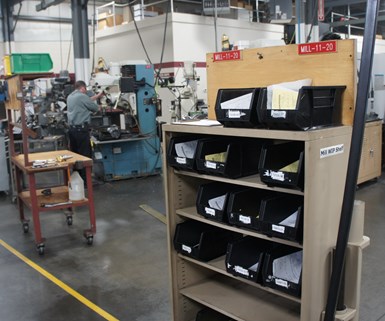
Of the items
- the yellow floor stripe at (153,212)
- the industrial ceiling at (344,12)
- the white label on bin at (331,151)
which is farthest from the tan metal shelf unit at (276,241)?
the industrial ceiling at (344,12)

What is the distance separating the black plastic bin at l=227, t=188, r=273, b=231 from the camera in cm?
186

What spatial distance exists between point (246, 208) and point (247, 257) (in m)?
0.23

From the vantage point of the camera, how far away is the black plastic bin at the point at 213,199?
6.53 feet

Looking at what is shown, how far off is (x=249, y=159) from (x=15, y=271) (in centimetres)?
223

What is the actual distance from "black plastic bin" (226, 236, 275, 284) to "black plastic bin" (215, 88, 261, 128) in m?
0.58

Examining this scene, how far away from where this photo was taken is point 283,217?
6.03 feet

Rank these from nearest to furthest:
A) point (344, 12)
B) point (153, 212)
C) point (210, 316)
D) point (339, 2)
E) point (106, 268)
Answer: point (210, 316) → point (106, 268) → point (153, 212) → point (339, 2) → point (344, 12)

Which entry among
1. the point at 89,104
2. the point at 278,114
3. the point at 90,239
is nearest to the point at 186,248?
the point at 278,114

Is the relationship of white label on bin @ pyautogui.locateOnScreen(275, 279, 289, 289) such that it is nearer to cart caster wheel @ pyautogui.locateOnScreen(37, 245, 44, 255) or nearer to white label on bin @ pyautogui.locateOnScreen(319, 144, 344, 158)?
white label on bin @ pyautogui.locateOnScreen(319, 144, 344, 158)

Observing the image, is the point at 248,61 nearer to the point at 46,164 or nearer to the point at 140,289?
the point at 140,289

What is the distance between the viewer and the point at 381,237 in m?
3.73

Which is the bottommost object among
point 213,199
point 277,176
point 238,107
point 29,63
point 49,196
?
point 49,196

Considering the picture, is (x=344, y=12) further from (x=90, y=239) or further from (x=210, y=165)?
(x=210, y=165)

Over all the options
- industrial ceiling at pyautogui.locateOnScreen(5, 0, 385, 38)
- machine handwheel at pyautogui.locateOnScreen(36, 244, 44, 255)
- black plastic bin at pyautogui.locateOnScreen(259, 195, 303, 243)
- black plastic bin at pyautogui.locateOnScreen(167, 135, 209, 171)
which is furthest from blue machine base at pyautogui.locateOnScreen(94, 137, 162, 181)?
black plastic bin at pyautogui.locateOnScreen(259, 195, 303, 243)
